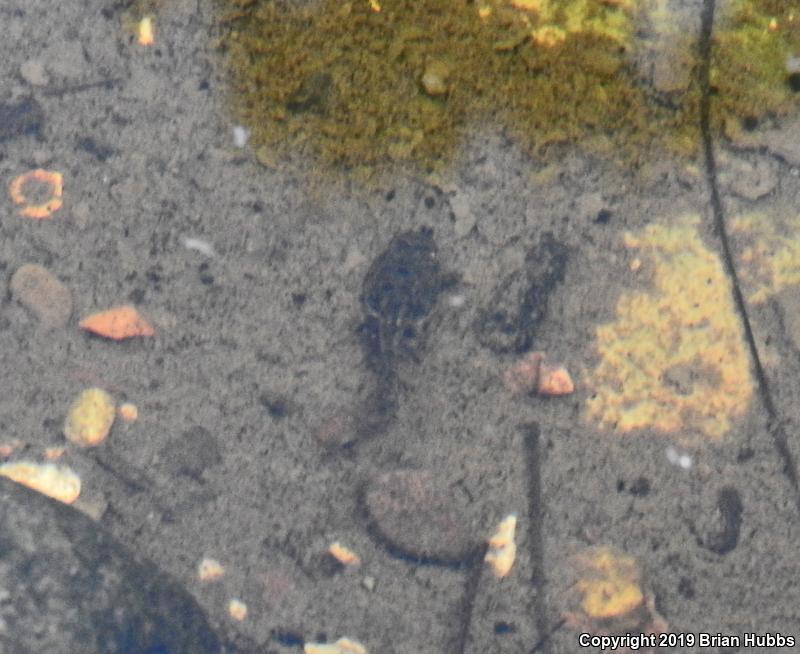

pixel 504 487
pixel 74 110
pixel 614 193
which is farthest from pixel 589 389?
pixel 74 110

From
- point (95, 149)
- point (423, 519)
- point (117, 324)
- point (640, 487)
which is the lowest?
point (423, 519)

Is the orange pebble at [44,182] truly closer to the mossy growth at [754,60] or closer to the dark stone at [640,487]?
the dark stone at [640,487]

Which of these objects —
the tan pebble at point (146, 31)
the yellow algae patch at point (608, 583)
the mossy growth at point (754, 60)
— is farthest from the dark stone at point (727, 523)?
the tan pebble at point (146, 31)

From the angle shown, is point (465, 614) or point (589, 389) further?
point (589, 389)

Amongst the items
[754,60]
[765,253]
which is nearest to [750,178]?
[765,253]

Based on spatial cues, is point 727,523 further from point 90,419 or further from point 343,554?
point 90,419

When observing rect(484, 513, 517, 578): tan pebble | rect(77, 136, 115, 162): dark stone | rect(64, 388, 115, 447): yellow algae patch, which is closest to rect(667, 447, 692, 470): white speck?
rect(484, 513, 517, 578): tan pebble

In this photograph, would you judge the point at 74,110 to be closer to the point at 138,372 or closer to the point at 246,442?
the point at 138,372
